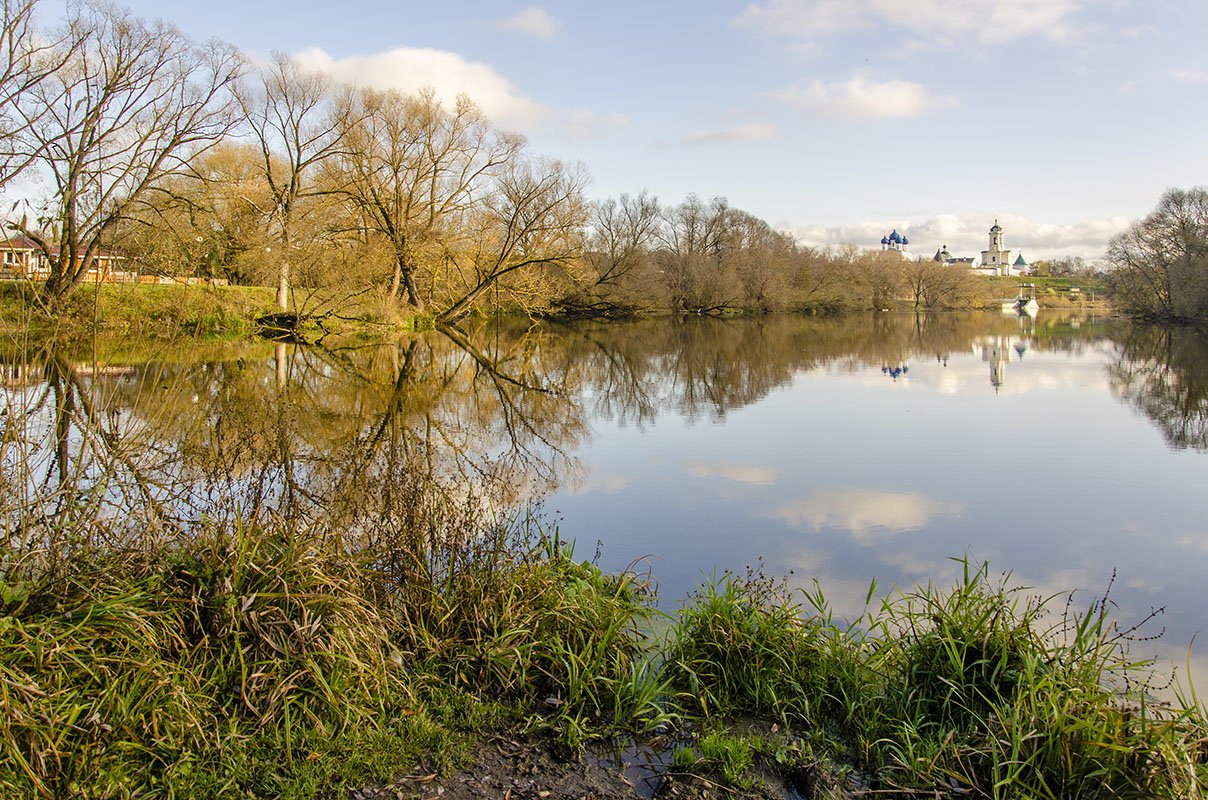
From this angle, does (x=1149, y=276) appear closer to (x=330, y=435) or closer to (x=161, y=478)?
(x=330, y=435)

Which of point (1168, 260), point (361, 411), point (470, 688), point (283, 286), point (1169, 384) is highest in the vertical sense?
point (1168, 260)

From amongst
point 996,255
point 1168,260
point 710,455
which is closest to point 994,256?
point 996,255

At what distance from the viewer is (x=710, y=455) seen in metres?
12.4

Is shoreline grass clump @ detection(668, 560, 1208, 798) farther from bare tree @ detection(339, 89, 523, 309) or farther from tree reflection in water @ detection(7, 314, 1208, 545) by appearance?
bare tree @ detection(339, 89, 523, 309)

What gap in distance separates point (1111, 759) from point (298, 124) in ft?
115

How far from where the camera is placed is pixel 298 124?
106 feet

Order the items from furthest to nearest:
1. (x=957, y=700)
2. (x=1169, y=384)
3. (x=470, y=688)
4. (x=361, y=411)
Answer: (x=1169, y=384)
(x=361, y=411)
(x=470, y=688)
(x=957, y=700)

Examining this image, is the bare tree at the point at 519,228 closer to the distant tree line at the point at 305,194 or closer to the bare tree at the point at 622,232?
the distant tree line at the point at 305,194

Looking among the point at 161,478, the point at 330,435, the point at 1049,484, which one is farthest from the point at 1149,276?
the point at 161,478

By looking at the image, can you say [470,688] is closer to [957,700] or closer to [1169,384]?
[957,700]

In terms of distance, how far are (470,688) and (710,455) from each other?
8191mm

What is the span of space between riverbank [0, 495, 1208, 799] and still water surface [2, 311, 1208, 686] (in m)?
0.83

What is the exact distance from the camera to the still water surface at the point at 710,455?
6.56 meters

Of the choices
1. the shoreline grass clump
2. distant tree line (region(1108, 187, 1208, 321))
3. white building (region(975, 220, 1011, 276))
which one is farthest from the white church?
the shoreline grass clump
